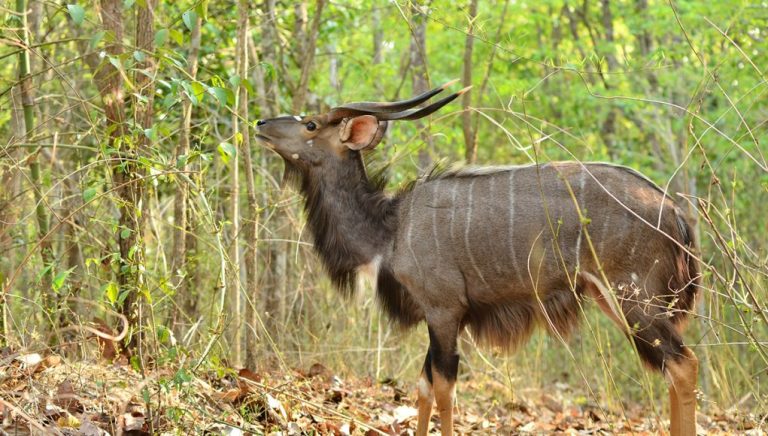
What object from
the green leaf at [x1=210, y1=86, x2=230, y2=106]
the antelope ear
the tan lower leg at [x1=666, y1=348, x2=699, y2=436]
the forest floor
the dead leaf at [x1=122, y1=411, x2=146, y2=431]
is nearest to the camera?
the green leaf at [x1=210, y1=86, x2=230, y2=106]

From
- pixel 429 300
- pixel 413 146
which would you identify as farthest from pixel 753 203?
pixel 429 300

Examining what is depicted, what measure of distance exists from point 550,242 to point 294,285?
3.83 meters

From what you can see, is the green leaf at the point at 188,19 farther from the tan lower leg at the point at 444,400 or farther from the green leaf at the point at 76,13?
the tan lower leg at the point at 444,400

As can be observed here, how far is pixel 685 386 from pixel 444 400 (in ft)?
4.26

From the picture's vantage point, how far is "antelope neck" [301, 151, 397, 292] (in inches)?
222

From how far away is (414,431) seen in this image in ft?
18.5

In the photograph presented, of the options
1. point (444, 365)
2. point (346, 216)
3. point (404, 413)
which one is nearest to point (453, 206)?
point (346, 216)

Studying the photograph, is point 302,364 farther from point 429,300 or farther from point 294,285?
point 429,300

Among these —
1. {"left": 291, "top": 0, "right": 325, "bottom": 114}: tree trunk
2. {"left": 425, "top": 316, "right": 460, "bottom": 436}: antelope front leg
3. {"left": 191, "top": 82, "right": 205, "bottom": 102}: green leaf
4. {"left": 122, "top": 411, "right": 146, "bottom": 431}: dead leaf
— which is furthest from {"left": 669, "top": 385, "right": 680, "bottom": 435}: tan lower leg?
{"left": 291, "top": 0, "right": 325, "bottom": 114}: tree trunk

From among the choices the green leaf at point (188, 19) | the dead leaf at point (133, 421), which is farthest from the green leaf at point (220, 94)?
the dead leaf at point (133, 421)

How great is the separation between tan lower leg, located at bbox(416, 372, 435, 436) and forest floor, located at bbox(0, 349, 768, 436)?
22 centimetres

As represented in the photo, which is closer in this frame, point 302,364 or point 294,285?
point 302,364

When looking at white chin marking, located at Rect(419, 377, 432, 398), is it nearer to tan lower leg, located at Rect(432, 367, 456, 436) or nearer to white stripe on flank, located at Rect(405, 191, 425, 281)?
tan lower leg, located at Rect(432, 367, 456, 436)

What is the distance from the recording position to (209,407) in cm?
476
